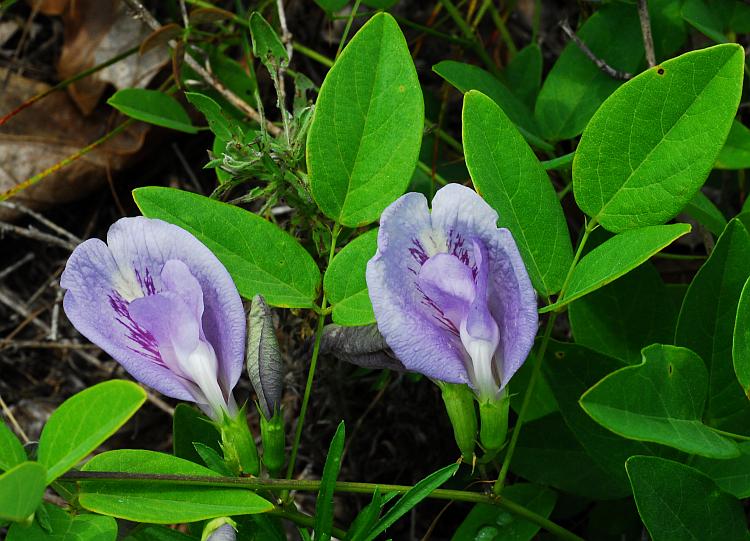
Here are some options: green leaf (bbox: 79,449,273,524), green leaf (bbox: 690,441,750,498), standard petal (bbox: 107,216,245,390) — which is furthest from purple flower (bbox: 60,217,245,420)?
green leaf (bbox: 690,441,750,498)

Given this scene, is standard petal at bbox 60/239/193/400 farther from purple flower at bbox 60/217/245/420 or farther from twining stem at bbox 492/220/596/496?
twining stem at bbox 492/220/596/496

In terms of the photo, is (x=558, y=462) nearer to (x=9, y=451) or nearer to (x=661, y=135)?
(x=661, y=135)

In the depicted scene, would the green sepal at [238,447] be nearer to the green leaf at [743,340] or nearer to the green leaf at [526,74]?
the green leaf at [743,340]

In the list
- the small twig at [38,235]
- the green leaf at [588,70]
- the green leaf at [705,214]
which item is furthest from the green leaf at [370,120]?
the small twig at [38,235]

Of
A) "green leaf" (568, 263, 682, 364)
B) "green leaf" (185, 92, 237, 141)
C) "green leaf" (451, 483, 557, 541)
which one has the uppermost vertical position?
"green leaf" (185, 92, 237, 141)

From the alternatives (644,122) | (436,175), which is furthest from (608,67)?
(644,122)
